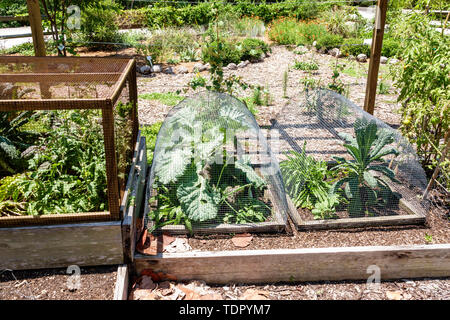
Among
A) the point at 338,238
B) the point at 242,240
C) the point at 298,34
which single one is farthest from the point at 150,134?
the point at 298,34

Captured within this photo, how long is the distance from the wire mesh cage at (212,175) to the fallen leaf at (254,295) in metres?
0.52

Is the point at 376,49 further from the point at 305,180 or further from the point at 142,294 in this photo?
the point at 142,294

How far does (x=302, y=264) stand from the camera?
2.82m

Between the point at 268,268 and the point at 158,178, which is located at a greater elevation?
the point at 158,178

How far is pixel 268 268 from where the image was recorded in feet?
9.23

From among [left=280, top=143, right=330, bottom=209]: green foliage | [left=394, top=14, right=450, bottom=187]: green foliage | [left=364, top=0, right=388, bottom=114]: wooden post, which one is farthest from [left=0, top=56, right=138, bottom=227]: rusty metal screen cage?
[left=364, top=0, right=388, bottom=114]: wooden post

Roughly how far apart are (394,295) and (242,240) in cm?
117

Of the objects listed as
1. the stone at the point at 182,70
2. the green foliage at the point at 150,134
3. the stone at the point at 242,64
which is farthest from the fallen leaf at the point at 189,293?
the stone at the point at 242,64

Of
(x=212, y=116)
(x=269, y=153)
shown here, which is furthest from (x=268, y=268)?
(x=212, y=116)

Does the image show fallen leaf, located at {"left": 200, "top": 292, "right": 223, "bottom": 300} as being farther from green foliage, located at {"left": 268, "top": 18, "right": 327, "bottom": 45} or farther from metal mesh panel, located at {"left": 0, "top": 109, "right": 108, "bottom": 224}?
green foliage, located at {"left": 268, "top": 18, "right": 327, "bottom": 45}

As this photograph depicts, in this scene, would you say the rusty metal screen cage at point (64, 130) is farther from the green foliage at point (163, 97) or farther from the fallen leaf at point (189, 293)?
the green foliage at point (163, 97)
